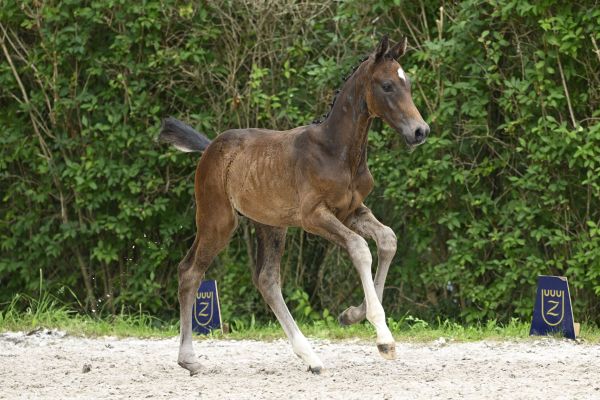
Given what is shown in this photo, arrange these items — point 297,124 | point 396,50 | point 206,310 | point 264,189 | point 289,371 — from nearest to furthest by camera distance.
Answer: point 396,50, point 264,189, point 289,371, point 206,310, point 297,124

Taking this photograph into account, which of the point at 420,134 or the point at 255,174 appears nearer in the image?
the point at 420,134

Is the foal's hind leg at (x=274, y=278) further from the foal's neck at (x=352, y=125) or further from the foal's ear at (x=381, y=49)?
the foal's ear at (x=381, y=49)

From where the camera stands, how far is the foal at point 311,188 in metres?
6.47

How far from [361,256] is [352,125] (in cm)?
85

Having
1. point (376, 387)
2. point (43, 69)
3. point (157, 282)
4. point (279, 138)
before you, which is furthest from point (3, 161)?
point (376, 387)

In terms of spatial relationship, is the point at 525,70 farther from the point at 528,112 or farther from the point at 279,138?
the point at 279,138

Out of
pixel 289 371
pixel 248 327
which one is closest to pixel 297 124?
pixel 248 327

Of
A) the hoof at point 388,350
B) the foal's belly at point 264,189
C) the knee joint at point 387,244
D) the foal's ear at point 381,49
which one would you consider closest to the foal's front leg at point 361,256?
the hoof at point 388,350

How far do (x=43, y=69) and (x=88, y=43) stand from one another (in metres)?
0.49

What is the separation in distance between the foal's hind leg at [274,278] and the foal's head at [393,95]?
4.29ft

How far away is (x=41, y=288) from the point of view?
412 inches

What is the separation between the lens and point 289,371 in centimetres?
715

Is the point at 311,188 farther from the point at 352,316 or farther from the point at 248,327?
the point at 248,327

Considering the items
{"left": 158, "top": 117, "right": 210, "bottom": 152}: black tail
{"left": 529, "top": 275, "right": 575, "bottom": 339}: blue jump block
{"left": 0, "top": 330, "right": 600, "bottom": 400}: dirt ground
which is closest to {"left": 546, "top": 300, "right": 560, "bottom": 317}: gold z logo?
{"left": 529, "top": 275, "right": 575, "bottom": 339}: blue jump block
